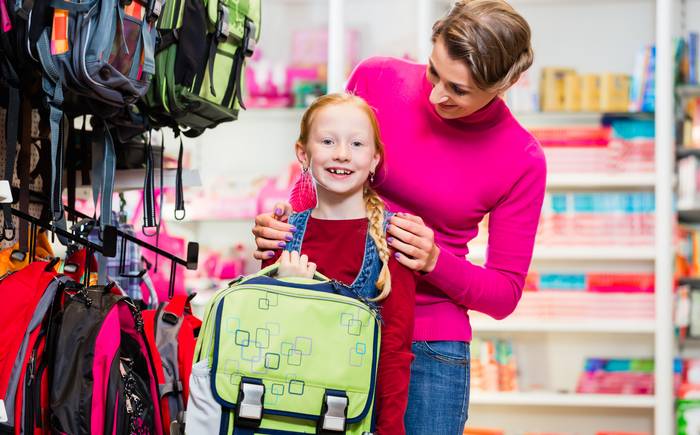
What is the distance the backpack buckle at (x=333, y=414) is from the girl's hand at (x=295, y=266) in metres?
0.25

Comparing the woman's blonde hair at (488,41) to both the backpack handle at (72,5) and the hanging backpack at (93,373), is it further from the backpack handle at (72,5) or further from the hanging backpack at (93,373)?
the hanging backpack at (93,373)

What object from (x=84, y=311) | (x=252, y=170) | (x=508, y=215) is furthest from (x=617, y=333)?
(x=84, y=311)

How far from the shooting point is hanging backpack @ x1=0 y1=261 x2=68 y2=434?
6.64ft

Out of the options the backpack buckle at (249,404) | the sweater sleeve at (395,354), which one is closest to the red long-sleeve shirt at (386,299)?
the sweater sleeve at (395,354)

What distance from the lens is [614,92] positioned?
4844 millimetres

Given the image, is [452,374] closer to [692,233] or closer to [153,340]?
[153,340]

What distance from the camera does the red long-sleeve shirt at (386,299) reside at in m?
1.84

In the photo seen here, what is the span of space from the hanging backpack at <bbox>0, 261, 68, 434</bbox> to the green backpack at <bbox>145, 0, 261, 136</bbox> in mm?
664

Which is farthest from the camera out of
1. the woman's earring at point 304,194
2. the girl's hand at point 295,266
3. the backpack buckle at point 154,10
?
the backpack buckle at point 154,10

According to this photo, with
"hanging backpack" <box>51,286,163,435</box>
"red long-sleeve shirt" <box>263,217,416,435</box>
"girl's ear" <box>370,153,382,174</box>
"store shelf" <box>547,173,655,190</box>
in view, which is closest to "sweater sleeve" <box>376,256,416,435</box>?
"red long-sleeve shirt" <box>263,217,416,435</box>

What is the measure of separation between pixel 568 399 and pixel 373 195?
10.1ft

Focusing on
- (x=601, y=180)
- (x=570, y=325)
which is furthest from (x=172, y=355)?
(x=601, y=180)

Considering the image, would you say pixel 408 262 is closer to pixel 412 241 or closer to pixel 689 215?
pixel 412 241

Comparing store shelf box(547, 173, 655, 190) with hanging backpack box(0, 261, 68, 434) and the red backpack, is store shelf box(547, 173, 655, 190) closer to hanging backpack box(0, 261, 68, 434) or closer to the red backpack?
the red backpack
